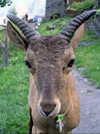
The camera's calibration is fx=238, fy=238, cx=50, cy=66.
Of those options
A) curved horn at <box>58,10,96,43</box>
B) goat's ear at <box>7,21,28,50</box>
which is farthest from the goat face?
goat's ear at <box>7,21,28,50</box>

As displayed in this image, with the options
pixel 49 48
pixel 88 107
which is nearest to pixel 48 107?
pixel 49 48

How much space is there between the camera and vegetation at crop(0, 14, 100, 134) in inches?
255

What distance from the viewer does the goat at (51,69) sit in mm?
3297

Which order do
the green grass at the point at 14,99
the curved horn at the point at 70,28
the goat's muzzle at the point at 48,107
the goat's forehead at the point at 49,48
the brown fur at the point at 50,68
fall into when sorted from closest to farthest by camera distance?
1. the goat's muzzle at the point at 48,107
2. the brown fur at the point at 50,68
3. the goat's forehead at the point at 49,48
4. the curved horn at the point at 70,28
5. the green grass at the point at 14,99

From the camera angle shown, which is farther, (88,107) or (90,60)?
(90,60)

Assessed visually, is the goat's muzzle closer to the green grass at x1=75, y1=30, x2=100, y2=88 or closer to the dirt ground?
the dirt ground

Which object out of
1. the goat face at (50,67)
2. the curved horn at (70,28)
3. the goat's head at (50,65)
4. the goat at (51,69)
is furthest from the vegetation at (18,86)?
the curved horn at (70,28)

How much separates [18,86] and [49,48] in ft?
20.0

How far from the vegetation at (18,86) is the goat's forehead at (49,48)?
3097 mm

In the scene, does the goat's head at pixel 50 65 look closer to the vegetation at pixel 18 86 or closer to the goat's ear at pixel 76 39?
the goat's ear at pixel 76 39

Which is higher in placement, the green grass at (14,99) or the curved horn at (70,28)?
the curved horn at (70,28)

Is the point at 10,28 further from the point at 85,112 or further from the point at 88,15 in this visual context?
the point at 85,112

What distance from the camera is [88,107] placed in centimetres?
720

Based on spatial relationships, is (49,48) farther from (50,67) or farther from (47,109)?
(47,109)
